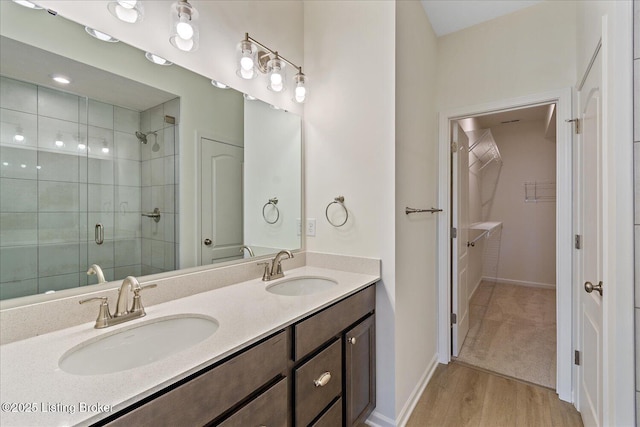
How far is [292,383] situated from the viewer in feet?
3.48

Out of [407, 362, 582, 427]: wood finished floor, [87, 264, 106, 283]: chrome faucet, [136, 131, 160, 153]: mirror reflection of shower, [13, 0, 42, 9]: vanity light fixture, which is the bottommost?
[407, 362, 582, 427]: wood finished floor

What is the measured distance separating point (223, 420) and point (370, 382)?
103cm

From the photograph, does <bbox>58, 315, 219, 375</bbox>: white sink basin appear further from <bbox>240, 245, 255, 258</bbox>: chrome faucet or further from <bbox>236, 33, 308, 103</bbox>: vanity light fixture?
<bbox>236, 33, 308, 103</bbox>: vanity light fixture

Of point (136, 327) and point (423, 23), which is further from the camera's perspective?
point (423, 23)

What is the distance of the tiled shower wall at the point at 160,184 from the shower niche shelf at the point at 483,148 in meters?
3.23

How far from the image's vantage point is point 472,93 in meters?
2.27

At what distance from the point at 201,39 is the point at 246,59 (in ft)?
0.74

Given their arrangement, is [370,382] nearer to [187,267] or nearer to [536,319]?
[187,267]

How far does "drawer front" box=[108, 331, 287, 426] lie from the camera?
0.65 m

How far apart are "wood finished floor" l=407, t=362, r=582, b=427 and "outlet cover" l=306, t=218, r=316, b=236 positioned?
1.29 meters

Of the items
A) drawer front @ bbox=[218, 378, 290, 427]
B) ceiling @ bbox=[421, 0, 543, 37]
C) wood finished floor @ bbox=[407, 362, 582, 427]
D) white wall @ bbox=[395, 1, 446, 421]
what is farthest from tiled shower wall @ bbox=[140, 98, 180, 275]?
ceiling @ bbox=[421, 0, 543, 37]

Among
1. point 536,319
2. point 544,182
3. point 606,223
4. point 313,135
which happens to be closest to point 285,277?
point 313,135

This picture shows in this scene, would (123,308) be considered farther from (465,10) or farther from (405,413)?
(465,10)

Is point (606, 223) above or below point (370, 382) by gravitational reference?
above
